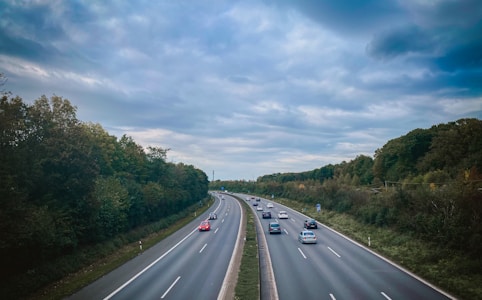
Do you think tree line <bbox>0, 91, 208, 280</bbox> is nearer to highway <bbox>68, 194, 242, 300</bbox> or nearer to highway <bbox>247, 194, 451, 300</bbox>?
highway <bbox>68, 194, 242, 300</bbox>

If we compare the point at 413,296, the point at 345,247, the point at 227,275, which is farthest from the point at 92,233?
the point at 413,296

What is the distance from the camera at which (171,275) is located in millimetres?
20891

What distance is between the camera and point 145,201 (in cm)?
4712

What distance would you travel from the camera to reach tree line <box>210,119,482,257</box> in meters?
21.4

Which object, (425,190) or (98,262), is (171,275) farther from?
(425,190)

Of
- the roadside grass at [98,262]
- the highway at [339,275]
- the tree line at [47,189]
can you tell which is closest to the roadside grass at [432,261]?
the highway at [339,275]

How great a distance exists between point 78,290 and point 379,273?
17.5m

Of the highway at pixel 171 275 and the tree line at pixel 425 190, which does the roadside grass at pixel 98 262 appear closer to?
the highway at pixel 171 275

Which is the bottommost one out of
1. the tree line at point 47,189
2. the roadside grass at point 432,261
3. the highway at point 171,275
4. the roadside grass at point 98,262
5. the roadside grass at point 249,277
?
the roadside grass at point 98,262

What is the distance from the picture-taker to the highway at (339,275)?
52.6 ft

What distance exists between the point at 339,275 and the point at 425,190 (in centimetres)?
1276

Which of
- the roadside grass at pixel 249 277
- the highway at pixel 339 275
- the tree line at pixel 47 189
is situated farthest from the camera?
the tree line at pixel 47 189

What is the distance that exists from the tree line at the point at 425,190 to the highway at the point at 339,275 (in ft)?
14.6

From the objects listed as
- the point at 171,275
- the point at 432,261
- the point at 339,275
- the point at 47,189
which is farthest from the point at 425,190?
the point at 47,189
